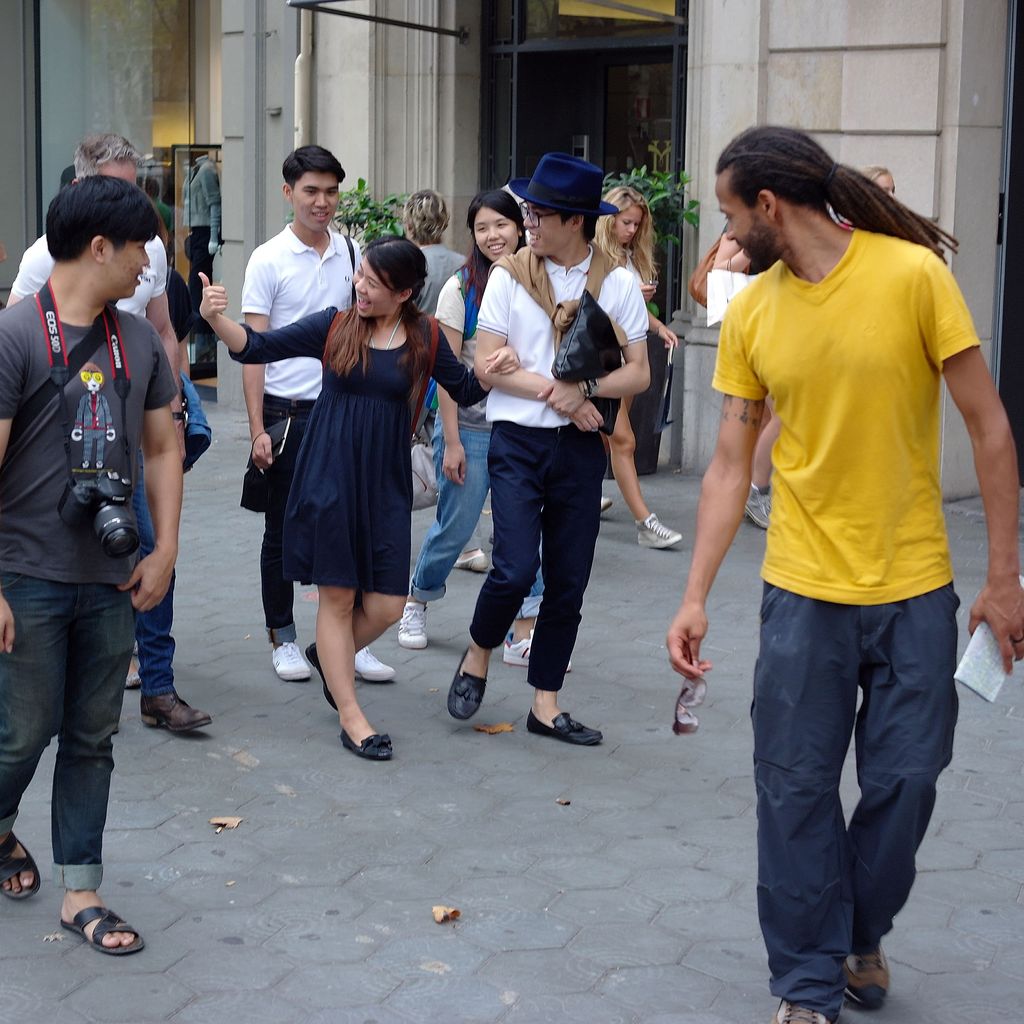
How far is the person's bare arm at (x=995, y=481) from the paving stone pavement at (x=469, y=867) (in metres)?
0.99

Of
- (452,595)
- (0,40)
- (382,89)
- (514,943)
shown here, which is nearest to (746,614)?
(452,595)

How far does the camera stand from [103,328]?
4.11 m

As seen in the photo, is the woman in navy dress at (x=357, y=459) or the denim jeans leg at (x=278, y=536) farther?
the denim jeans leg at (x=278, y=536)

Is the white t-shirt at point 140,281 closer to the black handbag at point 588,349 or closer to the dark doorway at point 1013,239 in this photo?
the black handbag at point 588,349

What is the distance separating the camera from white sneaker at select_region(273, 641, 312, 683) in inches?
258

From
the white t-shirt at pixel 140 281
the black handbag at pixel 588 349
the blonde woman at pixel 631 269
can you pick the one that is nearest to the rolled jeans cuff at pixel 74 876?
the white t-shirt at pixel 140 281

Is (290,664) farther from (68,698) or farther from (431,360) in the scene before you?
(68,698)

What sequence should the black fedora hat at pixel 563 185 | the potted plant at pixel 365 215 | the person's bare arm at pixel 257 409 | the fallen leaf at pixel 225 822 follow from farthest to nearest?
the potted plant at pixel 365 215 → the person's bare arm at pixel 257 409 → the black fedora hat at pixel 563 185 → the fallen leaf at pixel 225 822

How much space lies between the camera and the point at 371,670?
6539 mm

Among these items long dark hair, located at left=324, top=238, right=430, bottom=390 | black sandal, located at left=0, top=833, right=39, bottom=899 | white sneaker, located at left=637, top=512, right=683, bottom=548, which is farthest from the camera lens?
white sneaker, located at left=637, top=512, right=683, bottom=548

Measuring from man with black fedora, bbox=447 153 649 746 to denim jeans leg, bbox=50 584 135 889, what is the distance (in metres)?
1.74

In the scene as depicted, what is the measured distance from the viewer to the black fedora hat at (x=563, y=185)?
5.46 metres

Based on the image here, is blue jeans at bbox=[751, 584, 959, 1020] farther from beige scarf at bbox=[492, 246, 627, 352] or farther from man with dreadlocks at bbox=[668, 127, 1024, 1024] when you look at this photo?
beige scarf at bbox=[492, 246, 627, 352]

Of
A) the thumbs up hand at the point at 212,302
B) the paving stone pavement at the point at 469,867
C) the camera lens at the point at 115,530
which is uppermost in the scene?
the thumbs up hand at the point at 212,302
